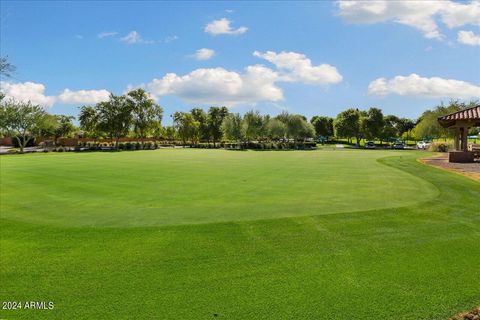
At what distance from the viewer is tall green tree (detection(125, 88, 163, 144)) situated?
286 feet

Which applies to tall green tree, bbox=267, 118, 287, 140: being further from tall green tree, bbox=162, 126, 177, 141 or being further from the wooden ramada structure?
the wooden ramada structure

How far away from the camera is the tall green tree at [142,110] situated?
87250 mm

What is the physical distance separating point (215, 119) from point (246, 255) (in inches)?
3734

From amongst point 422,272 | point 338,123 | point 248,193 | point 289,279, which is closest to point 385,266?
point 422,272

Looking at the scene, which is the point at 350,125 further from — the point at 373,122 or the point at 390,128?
the point at 390,128

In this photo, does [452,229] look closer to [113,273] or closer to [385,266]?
[385,266]

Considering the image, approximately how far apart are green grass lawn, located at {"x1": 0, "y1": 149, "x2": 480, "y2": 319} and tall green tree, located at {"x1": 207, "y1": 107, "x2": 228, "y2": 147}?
288 ft

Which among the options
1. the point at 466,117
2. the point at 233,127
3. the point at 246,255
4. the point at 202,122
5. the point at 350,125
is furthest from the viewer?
the point at 202,122

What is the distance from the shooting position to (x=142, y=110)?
8881cm

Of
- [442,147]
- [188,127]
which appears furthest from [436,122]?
[188,127]

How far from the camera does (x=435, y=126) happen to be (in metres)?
64.5

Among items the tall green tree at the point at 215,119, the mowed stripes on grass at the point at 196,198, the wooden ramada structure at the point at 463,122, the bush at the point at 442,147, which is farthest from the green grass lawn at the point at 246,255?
the tall green tree at the point at 215,119

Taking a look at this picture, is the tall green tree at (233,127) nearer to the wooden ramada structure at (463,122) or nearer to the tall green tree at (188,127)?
the tall green tree at (188,127)

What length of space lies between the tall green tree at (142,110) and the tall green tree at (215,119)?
1470 centimetres
